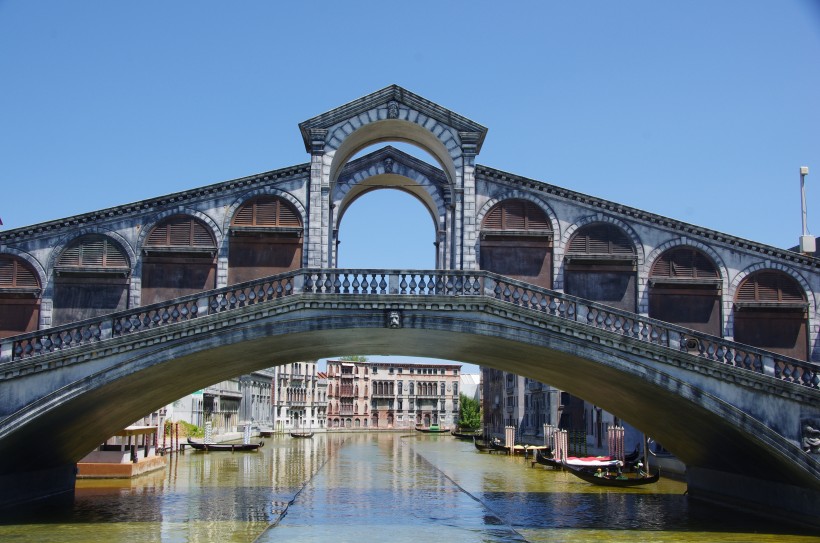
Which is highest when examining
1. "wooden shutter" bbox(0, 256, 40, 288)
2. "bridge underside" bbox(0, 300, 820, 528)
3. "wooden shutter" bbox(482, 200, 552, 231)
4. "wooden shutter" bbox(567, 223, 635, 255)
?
"wooden shutter" bbox(482, 200, 552, 231)

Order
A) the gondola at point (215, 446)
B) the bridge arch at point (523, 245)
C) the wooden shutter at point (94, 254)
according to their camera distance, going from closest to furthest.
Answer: the wooden shutter at point (94, 254), the bridge arch at point (523, 245), the gondola at point (215, 446)

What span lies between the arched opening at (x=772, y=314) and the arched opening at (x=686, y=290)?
0.83 meters

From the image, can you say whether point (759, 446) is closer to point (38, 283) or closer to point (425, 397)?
point (38, 283)

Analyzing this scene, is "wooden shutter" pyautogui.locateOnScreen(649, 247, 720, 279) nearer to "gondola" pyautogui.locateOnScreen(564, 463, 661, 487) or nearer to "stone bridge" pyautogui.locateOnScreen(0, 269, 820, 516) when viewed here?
"stone bridge" pyautogui.locateOnScreen(0, 269, 820, 516)

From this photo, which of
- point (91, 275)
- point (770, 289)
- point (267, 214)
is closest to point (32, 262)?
point (91, 275)

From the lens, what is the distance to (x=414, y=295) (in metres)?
24.5

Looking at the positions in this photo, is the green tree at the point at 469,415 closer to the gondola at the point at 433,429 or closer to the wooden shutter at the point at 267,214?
the gondola at the point at 433,429

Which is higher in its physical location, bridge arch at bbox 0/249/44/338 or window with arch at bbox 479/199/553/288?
window with arch at bbox 479/199/553/288

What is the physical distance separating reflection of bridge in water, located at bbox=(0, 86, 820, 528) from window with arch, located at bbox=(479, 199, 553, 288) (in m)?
0.05

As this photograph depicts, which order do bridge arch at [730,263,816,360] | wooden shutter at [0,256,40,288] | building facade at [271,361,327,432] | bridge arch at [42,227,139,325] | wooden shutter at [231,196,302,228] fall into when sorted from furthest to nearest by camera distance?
building facade at [271,361,327,432]
wooden shutter at [231,196,302,228]
bridge arch at [730,263,816,360]
bridge arch at [42,227,139,325]
wooden shutter at [0,256,40,288]

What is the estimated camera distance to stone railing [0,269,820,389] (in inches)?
918

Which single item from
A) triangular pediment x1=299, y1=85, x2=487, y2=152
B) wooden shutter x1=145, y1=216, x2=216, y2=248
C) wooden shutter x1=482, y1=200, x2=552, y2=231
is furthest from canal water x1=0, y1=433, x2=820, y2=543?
triangular pediment x1=299, y1=85, x2=487, y2=152

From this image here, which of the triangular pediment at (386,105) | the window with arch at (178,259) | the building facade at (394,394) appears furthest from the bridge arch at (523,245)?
the building facade at (394,394)

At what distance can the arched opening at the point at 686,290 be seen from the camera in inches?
1118
